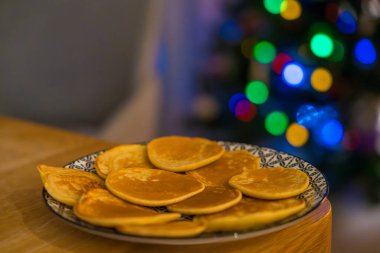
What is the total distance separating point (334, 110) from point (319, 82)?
0.46ft

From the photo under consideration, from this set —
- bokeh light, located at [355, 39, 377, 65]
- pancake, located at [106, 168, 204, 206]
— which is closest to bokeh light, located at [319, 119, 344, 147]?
bokeh light, located at [355, 39, 377, 65]

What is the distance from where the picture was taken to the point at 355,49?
7.32 feet

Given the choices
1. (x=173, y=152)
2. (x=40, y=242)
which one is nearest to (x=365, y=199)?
(x=173, y=152)

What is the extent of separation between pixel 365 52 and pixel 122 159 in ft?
5.48

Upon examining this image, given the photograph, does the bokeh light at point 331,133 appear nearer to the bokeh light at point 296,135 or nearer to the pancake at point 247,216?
the bokeh light at point 296,135

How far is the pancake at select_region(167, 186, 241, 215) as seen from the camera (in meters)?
0.62

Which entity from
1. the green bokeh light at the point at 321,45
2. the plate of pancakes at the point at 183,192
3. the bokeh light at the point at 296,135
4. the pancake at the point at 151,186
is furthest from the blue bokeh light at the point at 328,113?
the pancake at the point at 151,186

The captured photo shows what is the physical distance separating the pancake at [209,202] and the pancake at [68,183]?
0.13 m

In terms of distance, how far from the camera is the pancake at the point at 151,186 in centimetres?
64

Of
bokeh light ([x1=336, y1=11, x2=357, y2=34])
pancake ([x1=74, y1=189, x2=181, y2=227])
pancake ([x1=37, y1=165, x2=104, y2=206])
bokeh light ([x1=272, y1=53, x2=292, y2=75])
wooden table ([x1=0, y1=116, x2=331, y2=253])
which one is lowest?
wooden table ([x1=0, y1=116, x2=331, y2=253])

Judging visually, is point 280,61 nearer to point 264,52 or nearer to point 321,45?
point 264,52

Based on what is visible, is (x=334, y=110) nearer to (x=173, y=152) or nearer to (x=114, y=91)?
(x=114, y=91)

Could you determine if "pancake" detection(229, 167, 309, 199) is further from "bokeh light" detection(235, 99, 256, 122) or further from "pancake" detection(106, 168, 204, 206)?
"bokeh light" detection(235, 99, 256, 122)

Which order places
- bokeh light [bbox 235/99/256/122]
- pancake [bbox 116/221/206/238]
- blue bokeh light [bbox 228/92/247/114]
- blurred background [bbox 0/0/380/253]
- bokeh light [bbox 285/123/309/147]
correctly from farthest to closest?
blue bokeh light [bbox 228/92/247/114], bokeh light [bbox 235/99/256/122], bokeh light [bbox 285/123/309/147], blurred background [bbox 0/0/380/253], pancake [bbox 116/221/206/238]
